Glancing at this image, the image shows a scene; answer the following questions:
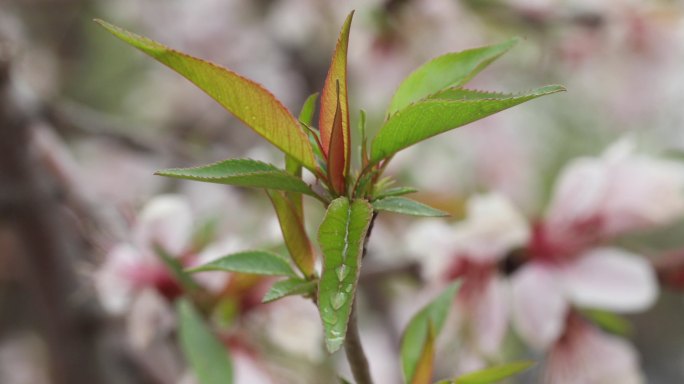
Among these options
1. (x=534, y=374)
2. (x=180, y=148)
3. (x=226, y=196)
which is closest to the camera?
(x=180, y=148)

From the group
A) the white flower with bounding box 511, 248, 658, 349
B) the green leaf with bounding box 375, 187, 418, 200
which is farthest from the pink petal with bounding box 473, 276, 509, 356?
the green leaf with bounding box 375, 187, 418, 200

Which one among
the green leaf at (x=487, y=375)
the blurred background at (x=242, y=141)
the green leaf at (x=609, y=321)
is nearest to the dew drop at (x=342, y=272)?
the green leaf at (x=487, y=375)

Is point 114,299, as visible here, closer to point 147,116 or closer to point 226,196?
point 226,196

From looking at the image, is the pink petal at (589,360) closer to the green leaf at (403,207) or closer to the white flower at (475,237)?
the white flower at (475,237)

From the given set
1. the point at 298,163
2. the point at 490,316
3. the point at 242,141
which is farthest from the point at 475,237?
the point at 242,141

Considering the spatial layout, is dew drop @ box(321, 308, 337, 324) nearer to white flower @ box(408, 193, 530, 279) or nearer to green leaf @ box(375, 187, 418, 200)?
green leaf @ box(375, 187, 418, 200)

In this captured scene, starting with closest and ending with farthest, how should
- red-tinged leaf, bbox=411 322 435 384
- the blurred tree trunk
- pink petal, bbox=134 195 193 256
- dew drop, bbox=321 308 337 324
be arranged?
dew drop, bbox=321 308 337 324
red-tinged leaf, bbox=411 322 435 384
pink petal, bbox=134 195 193 256
the blurred tree trunk

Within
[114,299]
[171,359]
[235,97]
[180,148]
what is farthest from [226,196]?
[235,97]
